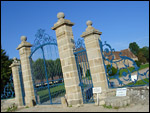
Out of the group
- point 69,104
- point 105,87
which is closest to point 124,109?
point 105,87

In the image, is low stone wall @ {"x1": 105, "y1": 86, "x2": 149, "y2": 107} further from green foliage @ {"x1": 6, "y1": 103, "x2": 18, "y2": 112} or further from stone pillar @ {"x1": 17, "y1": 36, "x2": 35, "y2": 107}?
green foliage @ {"x1": 6, "y1": 103, "x2": 18, "y2": 112}

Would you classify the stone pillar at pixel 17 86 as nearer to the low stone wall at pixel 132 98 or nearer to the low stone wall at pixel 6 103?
the low stone wall at pixel 6 103

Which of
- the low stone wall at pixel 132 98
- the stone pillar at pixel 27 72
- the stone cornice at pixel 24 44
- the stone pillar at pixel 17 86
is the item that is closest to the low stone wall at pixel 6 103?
the stone pillar at pixel 17 86

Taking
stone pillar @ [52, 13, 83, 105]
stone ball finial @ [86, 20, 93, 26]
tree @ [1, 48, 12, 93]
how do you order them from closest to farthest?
stone ball finial @ [86, 20, 93, 26] < stone pillar @ [52, 13, 83, 105] < tree @ [1, 48, 12, 93]

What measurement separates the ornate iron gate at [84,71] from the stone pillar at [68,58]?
163 millimetres

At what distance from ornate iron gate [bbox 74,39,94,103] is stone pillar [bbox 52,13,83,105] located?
0.53 ft

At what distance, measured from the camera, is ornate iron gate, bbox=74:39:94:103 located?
5387 mm

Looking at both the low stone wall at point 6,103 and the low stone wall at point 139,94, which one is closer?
the low stone wall at point 139,94

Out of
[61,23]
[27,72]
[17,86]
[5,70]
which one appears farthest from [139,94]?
[5,70]

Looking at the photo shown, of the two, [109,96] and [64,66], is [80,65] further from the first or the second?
[109,96]

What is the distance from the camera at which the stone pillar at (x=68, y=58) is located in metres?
5.39

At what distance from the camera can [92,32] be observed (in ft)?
16.0

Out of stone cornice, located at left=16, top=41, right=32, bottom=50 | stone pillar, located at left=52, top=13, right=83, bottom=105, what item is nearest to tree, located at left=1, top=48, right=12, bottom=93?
stone cornice, located at left=16, top=41, right=32, bottom=50

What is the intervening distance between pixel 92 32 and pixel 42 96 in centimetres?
461
